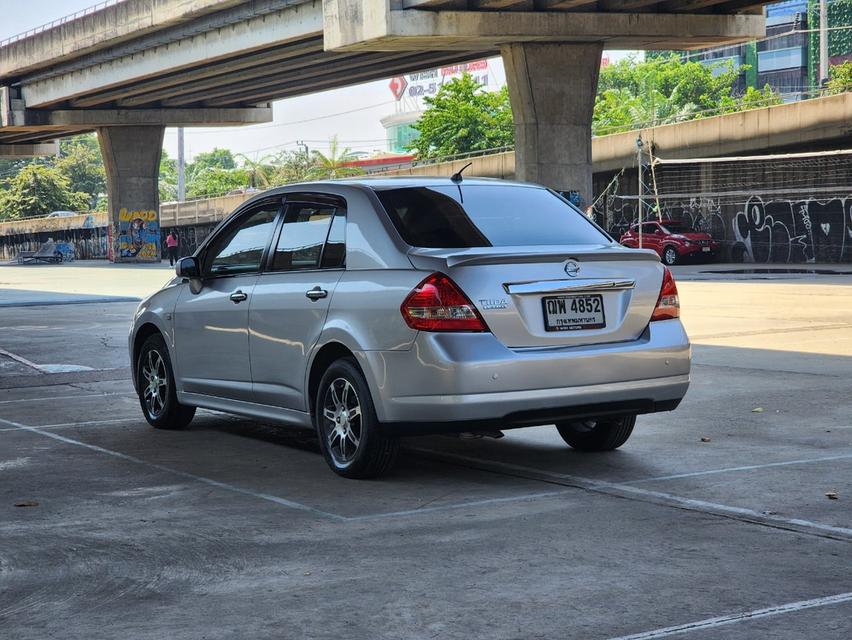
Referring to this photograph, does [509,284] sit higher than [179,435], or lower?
higher

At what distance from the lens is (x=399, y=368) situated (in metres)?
6.43

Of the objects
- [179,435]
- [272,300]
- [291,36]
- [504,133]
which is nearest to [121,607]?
[272,300]

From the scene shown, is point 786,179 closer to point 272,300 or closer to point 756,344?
point 756,344

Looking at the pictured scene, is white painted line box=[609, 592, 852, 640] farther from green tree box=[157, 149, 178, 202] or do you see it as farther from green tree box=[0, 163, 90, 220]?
green tree box=[157, 149, 178, 202]

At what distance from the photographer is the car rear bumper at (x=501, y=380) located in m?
6.30

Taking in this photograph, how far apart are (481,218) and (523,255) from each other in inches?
23.5

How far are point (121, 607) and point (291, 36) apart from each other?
36947 millimetres

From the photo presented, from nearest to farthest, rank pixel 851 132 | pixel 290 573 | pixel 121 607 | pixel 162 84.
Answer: pixel 121 607 < pixel 290 573 < pixel 851 132 < pixel 162 84

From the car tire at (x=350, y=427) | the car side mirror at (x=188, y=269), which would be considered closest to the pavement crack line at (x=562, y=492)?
the car tire at (x=350, y=427)

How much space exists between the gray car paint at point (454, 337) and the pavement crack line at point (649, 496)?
1.50 feet

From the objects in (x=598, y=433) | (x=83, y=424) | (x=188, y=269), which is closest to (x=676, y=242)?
(x=83, y=424)

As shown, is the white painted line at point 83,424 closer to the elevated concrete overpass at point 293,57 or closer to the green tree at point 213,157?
the elevated concrete overpass at point 293,57

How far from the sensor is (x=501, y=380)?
6332 mm

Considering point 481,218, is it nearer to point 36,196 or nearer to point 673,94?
point 673,94
